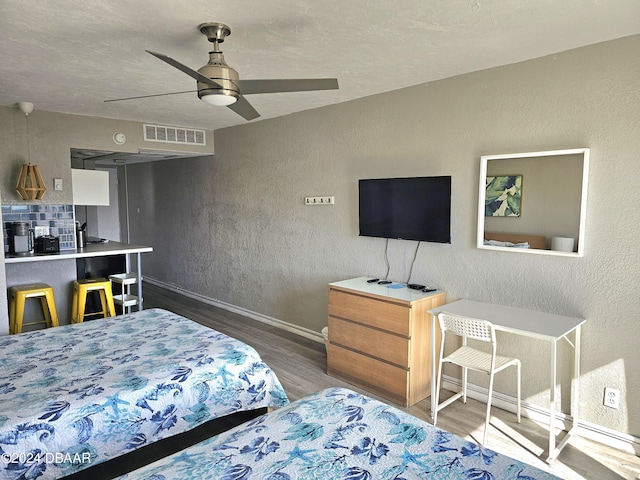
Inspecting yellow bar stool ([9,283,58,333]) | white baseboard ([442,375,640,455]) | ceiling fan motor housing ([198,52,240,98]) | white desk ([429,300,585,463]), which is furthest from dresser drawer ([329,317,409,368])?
yellow bar stool ([9,283,58,333])

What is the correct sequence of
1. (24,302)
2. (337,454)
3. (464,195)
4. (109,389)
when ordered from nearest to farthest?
(337,454) → (109,389) → (464,195) → (24,302)

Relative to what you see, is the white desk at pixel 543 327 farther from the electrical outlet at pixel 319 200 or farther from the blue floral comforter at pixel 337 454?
the electrical outlet at pixel 319 200

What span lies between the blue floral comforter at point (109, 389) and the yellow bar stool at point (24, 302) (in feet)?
4.66

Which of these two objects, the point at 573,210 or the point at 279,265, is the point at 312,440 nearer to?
the point at 573,210

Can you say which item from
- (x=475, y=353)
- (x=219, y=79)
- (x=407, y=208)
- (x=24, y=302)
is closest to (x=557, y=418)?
(x=475, y=353)

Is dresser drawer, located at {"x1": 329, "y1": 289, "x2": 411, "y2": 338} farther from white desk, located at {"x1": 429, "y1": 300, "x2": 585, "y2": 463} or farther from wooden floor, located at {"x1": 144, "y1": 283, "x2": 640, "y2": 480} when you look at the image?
wooden floor, located at {"x1": 144, "y1": 283, "x2": 640, "y2": 480}

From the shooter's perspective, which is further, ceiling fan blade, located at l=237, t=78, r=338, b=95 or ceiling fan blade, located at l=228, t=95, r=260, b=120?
ceiling fan blade, located at l=228, t=95, r=260, b=120

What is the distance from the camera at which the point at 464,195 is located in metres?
3.22

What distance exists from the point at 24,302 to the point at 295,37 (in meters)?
3.63

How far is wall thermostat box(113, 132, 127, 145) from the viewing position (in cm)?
488

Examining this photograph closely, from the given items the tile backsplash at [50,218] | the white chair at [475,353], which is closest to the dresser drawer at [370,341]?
the white chair at [475,353]

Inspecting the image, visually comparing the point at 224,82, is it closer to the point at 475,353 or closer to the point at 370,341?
the point at 370,341

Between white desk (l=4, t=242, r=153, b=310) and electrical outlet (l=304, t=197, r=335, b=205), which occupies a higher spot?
electrical outlet (l=304, t=197, r=335, b=205)

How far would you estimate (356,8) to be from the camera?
208cm
